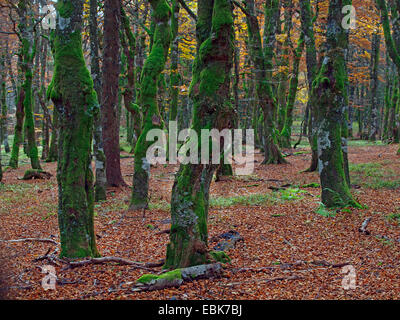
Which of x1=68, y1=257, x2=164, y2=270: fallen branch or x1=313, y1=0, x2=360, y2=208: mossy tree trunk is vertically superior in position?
x1=313, y1=0, x2=360, y2=208: mossy tree trunk

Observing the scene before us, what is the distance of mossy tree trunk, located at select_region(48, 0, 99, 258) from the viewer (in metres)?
5.59

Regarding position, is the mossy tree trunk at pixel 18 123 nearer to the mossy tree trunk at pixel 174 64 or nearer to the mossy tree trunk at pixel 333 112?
the mossy tree trunk at pixel 174 64

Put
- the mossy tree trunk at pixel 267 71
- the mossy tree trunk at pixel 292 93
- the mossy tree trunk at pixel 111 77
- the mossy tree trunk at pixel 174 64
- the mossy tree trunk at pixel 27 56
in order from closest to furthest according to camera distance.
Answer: the mossy tree trunk at pixel 111 77, the mossy tree trunk at pixel 174 64, the mossy tree trunk at pixel 267 71, the mossy tree trunk at pixel 27 56, the mossy tree trunk at pixel 292 93

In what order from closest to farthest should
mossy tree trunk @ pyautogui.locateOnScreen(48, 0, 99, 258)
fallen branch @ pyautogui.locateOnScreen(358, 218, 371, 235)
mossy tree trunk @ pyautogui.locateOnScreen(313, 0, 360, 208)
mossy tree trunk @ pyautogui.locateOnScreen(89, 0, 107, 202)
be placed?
Answer: 1. mossy tree trunk @ pyautogui.locateOnScreen(48, 0, 99, 258)
2. fallen branch @ pyautogui.locateOnScreen(358, 218, 371, 235)
3. mossy tree trunk @ pyautogui.locateOnScreen(313, 0, 360, 208)
4. mossy tree trunk @ pyautogui.locateOnScreen(89, 0, 107, 202)

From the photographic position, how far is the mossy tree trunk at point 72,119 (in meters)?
5.59

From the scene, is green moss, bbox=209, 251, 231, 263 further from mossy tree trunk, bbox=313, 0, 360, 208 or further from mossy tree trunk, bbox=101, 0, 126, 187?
mossy tree trunk, bbox=101, 0, 126, 187

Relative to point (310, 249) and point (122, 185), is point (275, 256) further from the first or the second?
point (122, 185)

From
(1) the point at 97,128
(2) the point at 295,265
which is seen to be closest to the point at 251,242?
(2) the point at 295,265

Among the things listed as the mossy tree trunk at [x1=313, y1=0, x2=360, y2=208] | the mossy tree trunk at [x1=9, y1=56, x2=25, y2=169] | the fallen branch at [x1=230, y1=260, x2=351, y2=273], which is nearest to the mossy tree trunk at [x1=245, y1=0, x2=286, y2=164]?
the mossy tree trunk at [x1=313, y1=0, x2=360, y2=208]

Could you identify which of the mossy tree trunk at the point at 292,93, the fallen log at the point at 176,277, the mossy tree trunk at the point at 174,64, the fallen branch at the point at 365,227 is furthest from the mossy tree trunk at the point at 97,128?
the mossy tree trunk at the point at 292,93

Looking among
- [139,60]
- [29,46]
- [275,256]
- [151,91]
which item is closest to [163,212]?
[151,91]

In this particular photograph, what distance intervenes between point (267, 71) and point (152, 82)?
26.1 ft

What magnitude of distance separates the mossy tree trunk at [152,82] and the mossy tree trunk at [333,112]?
13.9 feet

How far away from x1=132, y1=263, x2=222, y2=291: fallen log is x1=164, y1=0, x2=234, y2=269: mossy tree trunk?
0.15 m
